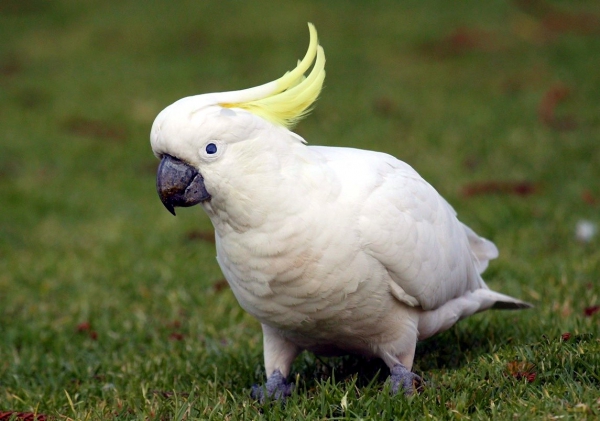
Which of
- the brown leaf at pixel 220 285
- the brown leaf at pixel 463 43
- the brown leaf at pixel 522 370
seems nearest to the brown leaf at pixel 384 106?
the brown leaf at pixel 463 43

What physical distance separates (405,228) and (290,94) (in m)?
0.71

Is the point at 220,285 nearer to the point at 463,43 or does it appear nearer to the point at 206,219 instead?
the point at 206,219

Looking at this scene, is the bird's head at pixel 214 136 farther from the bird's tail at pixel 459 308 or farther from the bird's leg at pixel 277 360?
the bird's tail at pixel 459 308

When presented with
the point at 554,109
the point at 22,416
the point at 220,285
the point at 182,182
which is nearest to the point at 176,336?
the point at 220,285

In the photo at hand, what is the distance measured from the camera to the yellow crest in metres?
2.90

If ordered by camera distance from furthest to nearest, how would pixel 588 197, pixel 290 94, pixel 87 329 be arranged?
1. pixel 588 197
2. pixel 87 329
3. pixel 290 94

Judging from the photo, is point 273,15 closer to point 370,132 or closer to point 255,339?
point 370,132

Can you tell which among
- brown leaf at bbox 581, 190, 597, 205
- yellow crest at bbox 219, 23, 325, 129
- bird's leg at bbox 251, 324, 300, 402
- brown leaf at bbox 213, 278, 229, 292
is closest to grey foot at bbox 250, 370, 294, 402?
bird's leg at bbox 251, 324, 300, 402

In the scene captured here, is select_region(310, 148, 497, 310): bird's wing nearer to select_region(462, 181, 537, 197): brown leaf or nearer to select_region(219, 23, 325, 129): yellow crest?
select_region(219, 23, 325, 129): yellow crest

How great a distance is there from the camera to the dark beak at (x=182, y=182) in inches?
110

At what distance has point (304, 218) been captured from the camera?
283 cm

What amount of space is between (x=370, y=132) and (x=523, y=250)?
3.24m

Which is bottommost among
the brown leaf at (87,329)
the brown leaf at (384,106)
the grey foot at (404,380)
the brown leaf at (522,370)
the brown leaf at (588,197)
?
the brown leaf at (87,329)

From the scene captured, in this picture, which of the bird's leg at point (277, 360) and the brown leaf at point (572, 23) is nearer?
the bird's leg at point (277, 360)
